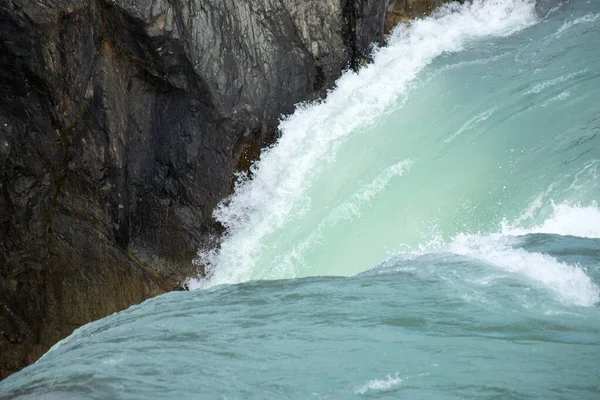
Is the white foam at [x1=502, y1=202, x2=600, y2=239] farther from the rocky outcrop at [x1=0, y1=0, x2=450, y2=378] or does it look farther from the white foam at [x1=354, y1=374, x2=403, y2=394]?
the rocky outcrop at [x1=0, y1=0, x2=450, y2=378]

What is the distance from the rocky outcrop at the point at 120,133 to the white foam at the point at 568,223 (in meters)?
3.12

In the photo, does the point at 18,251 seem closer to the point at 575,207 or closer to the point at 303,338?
the point at 303,338

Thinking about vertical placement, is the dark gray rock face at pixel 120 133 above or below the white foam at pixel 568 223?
above

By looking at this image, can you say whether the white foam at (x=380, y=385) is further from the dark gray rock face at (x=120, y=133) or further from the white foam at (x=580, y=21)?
the white foam at (x=580, y=21)

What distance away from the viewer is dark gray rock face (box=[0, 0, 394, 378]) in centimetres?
619

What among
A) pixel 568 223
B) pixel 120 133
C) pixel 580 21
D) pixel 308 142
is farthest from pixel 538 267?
pixel 580 21

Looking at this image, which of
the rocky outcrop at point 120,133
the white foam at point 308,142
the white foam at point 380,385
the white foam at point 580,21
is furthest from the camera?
the white foam at point 580,21

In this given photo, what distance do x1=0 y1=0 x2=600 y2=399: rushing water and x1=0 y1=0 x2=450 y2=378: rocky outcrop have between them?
488mm

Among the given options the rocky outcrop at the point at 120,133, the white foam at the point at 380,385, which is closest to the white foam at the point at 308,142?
the rocky outcrop at the point at 120,133

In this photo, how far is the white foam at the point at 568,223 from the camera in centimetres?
544

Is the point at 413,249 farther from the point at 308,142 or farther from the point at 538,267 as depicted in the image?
the point at 308,142

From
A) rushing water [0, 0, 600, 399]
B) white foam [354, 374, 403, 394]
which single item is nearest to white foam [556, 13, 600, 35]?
rushing water [0, 0, 600, 399]

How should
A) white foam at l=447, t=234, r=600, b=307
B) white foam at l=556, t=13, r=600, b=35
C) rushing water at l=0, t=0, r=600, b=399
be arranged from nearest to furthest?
rushing water at l=0, t=0, r=600, b=399
white foam at l=447, t=234, r=600, b=307
white foam at l=556, t=13, r=600, b=35

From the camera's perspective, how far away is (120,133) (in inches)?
265
